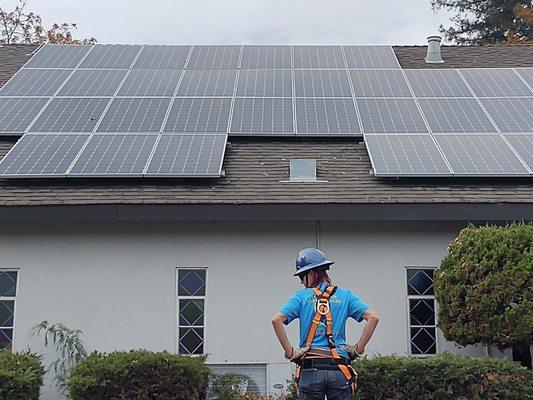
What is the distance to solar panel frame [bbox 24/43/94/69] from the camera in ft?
46.4

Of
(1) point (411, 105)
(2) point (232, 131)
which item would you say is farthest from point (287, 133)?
(1) point (411, 105)

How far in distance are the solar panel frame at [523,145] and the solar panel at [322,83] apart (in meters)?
2.96

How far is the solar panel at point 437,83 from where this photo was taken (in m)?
12.8

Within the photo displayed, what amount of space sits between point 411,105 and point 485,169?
2.42m

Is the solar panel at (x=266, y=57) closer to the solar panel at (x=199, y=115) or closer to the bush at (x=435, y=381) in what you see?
the solar panel at (x=199, y=115)

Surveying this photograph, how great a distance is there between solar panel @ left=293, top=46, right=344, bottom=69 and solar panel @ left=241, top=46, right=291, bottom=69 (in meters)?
0.21

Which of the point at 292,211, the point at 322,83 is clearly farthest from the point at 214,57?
the point at 292,211

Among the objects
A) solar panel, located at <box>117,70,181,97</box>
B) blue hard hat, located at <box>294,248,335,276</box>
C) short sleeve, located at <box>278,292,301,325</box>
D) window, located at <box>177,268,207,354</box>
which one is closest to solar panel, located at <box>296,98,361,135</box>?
solar panel, located at <box>117,70,181,97</box>

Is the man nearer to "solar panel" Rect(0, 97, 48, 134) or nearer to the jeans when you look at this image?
the jeans

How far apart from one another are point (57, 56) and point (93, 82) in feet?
7.05

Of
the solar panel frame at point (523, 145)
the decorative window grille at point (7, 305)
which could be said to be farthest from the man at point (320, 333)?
the decorative window grille at point (7, 305)

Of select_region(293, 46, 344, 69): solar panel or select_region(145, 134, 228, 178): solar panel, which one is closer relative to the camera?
select_region(145, 134, 228, 178): solar panel

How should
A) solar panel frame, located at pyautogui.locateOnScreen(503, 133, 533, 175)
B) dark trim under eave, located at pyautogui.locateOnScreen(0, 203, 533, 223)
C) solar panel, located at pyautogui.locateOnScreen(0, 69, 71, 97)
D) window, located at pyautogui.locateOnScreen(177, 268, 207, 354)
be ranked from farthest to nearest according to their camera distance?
solar panel, located at pyautogui.locateOnScreen(0, 69, 71, 97), solar panel frame, located at pyautogui.locateOnScreen(503, 133, 533, 175), window, located at pyautogui.locateOnScreen(177, 268, 207, 354), dark trim under eave, located at pyautogui.locateOnScreen(0, 203, 533, 223)

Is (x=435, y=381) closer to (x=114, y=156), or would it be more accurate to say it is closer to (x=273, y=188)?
(x=273, y=188)
